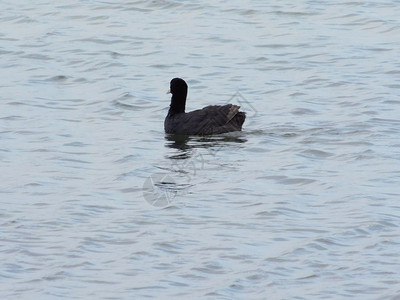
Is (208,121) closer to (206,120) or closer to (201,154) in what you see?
(206,120)

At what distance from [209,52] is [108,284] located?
11.4 meters

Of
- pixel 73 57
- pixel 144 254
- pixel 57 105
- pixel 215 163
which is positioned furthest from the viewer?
pixel 73 57

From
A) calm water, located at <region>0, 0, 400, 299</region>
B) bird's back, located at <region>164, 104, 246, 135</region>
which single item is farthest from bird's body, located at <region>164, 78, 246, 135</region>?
calm water, located at <region>0, 0, 400, 299</region>

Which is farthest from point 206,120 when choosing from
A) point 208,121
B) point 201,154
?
point 201,154

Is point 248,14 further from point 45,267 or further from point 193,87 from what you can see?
point 45,267

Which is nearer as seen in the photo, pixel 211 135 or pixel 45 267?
pixel 45 267

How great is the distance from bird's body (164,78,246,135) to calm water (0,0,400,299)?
0.13m

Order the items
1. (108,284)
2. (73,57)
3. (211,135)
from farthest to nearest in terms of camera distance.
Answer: (73,57)
(211,135)
(108,284)

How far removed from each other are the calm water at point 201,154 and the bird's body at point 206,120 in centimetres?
13

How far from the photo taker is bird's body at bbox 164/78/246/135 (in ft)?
49.1

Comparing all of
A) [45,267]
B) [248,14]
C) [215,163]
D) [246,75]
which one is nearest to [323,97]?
[246,75]

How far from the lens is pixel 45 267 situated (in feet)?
30.2

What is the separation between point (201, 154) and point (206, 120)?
1.10m

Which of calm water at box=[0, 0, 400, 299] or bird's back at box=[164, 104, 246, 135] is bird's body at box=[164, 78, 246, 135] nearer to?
bird's back at box=[164, 104, 246, 135]
